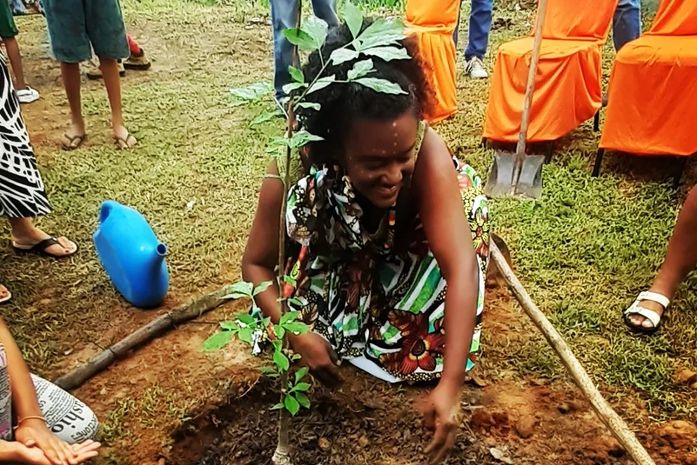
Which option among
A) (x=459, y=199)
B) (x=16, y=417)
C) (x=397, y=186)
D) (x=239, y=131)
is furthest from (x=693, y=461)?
(x=239, y=131)

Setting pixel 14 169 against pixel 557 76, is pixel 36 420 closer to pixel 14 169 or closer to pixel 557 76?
pixel 14 169

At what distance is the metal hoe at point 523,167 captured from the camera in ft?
9.60

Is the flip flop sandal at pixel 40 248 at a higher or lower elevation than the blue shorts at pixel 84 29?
lower

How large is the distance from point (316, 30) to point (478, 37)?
372cm

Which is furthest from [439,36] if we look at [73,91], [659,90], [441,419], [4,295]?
[441,419]

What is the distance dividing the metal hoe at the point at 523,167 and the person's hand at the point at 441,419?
1.76 m

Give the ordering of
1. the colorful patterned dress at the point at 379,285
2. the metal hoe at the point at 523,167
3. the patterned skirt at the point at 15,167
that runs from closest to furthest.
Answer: the colorful patterned dress at the point at 379,285 < the patterned skirt at the point at 15,167 < the metal hoe at the point at 523,167

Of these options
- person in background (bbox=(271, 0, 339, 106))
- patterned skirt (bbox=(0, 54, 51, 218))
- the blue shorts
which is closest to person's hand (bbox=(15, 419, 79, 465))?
patterned skirt (bbox=(0, 54, 51, 218))

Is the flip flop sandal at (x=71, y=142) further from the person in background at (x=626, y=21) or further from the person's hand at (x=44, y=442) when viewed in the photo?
the person in background at (x=626, y=21)

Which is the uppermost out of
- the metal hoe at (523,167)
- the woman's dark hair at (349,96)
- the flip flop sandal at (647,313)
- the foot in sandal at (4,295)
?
the woman's dark hair at (349,96)

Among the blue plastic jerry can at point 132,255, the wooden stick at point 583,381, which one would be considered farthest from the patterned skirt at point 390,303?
the blue plastic jerry can at point 132,255

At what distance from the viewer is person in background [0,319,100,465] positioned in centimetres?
123

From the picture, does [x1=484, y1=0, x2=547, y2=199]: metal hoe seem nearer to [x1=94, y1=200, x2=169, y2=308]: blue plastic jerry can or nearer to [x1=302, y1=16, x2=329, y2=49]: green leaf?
[x1=94, y1=200, x2=169, y2=308]: blue plastic jerry can

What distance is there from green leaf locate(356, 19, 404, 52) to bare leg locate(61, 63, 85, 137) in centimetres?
264
